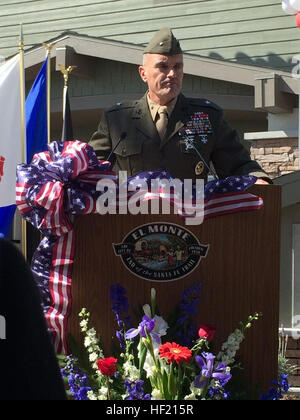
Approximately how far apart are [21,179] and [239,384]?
3.89 feet

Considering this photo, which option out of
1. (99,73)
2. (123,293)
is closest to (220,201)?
(123,293)

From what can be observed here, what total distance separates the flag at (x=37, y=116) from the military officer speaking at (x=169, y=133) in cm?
361

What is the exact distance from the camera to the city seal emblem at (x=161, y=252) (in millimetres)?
3232

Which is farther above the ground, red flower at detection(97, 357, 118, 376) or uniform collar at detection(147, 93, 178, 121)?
uniform collar at detection(147, 93, 178, 121)

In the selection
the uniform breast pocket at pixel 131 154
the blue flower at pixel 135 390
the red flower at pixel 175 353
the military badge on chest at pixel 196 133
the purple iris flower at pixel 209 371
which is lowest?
the blue flower at pixel 135 390

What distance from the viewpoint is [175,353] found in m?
3.05

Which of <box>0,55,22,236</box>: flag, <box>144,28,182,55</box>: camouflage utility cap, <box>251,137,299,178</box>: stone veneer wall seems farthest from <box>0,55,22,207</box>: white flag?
<box>251,137,299,178</box>: stone veneer wall

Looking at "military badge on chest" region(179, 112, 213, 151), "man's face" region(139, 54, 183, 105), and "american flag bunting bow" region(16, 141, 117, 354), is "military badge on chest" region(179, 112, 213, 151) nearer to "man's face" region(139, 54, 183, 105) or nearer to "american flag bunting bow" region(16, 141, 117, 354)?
"man's face" region(139, 54, 183, 105)

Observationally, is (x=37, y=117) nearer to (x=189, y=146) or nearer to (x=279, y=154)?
(x=279, y=154)

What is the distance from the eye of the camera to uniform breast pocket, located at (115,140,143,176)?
371cm

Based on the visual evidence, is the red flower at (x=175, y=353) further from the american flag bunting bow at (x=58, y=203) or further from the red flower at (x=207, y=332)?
the american flag bunting bow at (x=58, y=203)

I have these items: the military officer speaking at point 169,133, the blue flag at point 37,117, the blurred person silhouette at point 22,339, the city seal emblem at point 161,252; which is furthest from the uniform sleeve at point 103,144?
the blue flag at point 37,117

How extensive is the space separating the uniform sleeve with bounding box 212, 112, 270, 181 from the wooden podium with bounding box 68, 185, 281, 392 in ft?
1.41

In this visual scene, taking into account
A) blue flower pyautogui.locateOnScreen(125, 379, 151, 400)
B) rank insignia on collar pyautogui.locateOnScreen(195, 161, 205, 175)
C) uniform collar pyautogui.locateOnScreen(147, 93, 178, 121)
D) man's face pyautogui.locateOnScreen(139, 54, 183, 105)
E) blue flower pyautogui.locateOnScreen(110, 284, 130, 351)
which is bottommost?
blue flower pyautogui.locateOnScreen(125, 379, 151, 400)
